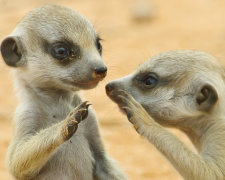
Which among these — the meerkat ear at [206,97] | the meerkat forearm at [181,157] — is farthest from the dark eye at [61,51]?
the meerkat ear at [206,97]

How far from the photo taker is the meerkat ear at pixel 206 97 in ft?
19.4

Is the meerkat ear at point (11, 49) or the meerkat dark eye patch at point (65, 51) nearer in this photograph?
the meerkat dark eye patch at point (65, 51)

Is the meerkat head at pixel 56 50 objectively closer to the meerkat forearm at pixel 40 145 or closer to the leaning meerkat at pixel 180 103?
the leaning meerkat at pixel 180 103

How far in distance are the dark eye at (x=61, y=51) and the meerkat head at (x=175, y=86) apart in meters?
0.50

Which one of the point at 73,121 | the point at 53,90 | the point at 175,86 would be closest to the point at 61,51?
the point at 53,90

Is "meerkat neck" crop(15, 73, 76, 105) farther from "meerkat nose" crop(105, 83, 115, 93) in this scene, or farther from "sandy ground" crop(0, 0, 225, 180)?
"sandy ground" crop(0, 0, 225, 180)

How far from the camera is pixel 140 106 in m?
5.87

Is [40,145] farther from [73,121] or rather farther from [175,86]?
[175,86]

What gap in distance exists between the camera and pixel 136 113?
582 centimetres

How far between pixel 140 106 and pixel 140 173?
275cm

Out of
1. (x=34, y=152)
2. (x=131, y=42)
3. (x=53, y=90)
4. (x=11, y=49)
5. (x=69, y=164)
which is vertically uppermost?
(x=11, y=49)

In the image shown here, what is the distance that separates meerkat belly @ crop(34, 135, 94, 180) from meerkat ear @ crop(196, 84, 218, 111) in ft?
3.91

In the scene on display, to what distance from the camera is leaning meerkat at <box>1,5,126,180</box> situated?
5988 mm

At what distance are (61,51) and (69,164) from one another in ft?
3.50
